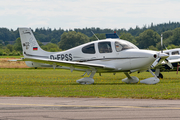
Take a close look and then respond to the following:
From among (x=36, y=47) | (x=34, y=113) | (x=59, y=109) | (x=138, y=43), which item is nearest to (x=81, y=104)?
(x=59, y=109)

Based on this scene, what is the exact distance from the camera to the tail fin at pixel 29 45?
20.4 m

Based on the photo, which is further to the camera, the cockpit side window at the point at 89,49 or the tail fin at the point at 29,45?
the tail fin at the point at 29,45

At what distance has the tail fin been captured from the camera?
20.4 meters

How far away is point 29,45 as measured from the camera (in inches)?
813

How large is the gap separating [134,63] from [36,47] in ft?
21.7

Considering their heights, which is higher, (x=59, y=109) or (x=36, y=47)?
(x=36, y=47)

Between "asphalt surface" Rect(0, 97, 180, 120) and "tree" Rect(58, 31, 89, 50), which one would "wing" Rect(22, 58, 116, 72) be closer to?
"asphalt surface" Rect(0, 97, 180, 120)

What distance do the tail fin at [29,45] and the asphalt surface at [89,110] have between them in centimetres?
1004

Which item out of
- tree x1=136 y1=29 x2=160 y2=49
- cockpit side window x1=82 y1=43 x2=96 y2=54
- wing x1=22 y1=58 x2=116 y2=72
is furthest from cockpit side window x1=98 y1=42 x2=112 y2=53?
tree x1=136 y1=29 x2=160 y2=49

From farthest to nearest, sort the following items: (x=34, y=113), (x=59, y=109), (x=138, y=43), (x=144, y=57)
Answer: (x=138, y=43)
(x=144, y=57)
(x=59, y=109)
(x=34, y=113)

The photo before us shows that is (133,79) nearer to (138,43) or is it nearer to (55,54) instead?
(55,54)

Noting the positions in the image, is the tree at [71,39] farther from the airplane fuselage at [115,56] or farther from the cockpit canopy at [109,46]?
the cockpit canopy at [109,46]

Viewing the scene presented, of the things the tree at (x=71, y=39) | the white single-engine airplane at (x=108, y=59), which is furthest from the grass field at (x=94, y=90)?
the tree at (x=71, y=39)

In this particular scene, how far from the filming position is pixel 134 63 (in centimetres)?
1825
